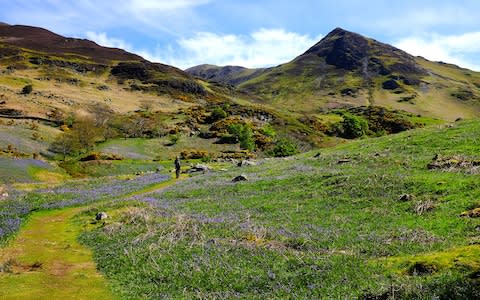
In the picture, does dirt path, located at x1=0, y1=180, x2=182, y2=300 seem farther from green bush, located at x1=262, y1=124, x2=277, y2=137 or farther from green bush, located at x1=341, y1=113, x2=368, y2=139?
green bush, located at x1=341, y1=113, x2=368, y2=139

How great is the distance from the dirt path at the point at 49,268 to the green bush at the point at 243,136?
81.6 m

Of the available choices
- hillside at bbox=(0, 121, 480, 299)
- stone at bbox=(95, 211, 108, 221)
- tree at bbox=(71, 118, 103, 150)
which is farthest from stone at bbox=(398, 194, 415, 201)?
tree at bbox=(71, 118, 103, 150)

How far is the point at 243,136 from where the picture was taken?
110 meters

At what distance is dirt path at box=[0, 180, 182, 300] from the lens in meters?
15.3

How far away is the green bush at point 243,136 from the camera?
108m

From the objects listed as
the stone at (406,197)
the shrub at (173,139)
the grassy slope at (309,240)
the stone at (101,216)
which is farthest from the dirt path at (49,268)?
the shrub at (173,139)

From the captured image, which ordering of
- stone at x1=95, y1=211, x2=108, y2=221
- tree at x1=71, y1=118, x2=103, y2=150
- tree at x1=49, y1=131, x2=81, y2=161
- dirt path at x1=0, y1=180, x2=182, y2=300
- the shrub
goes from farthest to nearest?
the shrub, tree at x1=71, y1=118, x2=103, y2=150, tree at x1=49, y1=131, x2=81, y2=161, stone at x1=95, y1=211, x2=108, y2=221, dirt path at x1=0, y1=180, x2=182, y2=300

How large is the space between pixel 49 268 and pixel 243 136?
302 feet

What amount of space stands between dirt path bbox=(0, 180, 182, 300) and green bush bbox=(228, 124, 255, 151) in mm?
81584

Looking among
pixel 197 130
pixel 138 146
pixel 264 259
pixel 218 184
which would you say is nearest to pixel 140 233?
pixel 264 259

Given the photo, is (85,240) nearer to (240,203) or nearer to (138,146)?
(240,203)

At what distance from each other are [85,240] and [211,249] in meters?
8.54

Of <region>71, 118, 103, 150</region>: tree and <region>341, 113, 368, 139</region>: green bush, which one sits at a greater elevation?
<region>341, 113, 368, 139</region>: green bush

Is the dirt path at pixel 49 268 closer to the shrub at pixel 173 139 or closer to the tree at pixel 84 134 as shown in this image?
the tree at pixel 84 134
